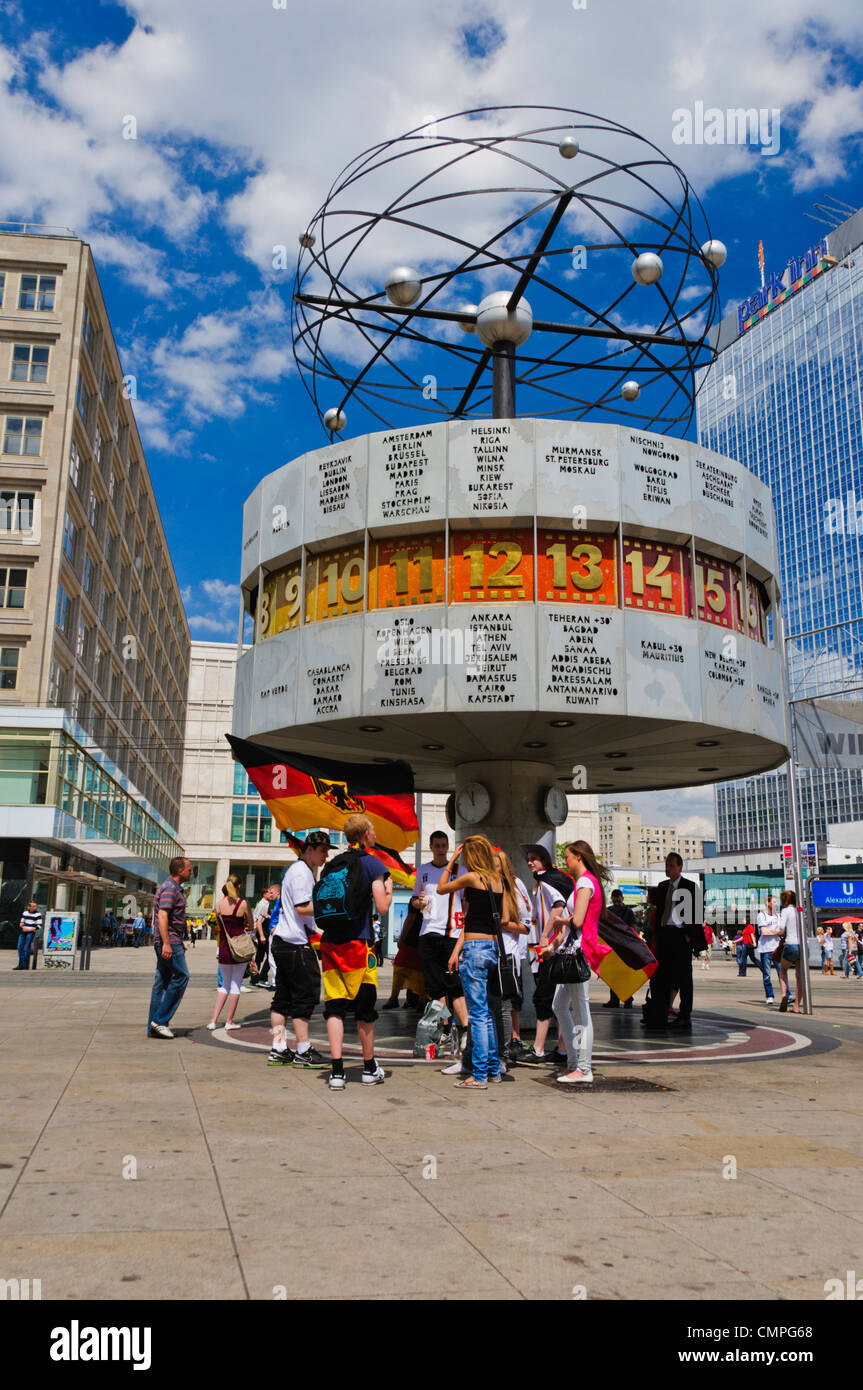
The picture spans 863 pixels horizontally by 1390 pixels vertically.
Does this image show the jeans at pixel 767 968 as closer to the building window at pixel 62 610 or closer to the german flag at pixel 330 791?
the german flag at pixel 330 791

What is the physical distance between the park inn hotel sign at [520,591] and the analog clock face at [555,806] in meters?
1.62

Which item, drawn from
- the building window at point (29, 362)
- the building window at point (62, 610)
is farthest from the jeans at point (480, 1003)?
the building window at point (29, 362)

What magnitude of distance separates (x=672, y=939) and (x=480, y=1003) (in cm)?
560

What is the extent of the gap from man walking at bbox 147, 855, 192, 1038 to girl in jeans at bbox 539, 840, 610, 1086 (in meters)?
4.03

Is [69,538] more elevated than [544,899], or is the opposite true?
[69,538]

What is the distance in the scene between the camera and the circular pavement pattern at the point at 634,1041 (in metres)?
10.2

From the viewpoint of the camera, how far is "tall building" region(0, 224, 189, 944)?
39.7 m

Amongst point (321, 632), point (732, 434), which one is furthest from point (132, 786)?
point (732, 434)

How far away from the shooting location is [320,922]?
7914mm

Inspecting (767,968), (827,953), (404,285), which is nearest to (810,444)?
(827,953)

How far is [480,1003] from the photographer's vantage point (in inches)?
323

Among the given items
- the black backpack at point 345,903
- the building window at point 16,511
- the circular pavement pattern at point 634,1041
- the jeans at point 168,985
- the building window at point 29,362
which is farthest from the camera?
the building window at point 29,362

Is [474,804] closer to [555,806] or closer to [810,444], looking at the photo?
[555,806]
